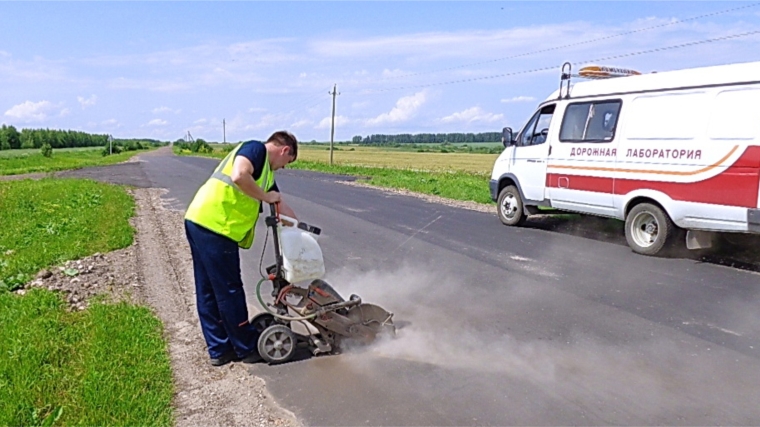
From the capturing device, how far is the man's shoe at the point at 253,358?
5082 millimetres

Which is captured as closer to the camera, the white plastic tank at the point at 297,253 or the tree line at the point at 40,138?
the white plastic tank at the point at 297,253

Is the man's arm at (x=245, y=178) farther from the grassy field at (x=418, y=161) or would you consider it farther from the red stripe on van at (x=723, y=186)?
the grassy field at (x=418, y=161)

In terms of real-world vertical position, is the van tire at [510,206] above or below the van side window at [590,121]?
below

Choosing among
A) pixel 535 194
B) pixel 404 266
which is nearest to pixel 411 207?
pixel 535 194

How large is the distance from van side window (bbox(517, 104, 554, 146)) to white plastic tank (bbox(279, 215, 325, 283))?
7.59 metres

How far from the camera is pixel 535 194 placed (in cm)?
1189

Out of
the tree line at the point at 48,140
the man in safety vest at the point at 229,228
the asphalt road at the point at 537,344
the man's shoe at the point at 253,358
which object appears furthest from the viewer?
the tree line at the point at 48,140

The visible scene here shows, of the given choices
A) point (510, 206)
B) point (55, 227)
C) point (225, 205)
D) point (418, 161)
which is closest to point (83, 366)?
point (225, 205)

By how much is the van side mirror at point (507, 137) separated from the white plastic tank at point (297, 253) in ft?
27.1

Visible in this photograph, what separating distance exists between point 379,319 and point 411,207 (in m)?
10.8

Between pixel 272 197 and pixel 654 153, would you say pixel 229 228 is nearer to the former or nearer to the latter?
pixel 272 197

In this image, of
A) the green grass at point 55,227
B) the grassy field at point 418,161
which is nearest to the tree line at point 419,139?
the grassy field at point 418,161

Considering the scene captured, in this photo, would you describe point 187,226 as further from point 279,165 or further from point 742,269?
point 742,269

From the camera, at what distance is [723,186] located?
8.37m
